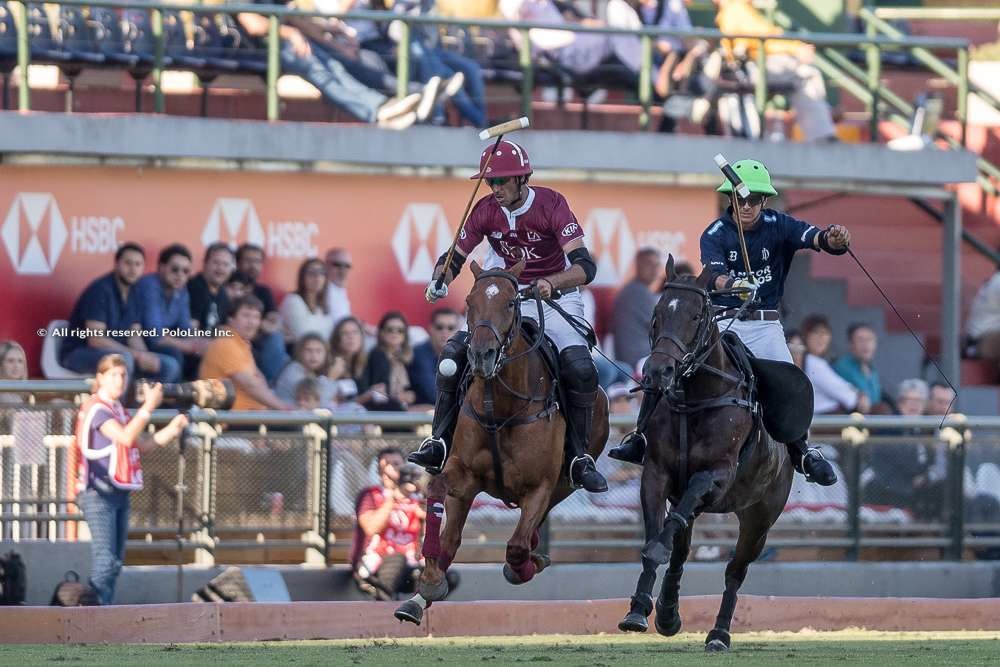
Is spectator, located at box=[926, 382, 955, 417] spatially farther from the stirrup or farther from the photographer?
the stirrup

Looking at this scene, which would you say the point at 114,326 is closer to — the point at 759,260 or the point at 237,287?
the point at 237,287

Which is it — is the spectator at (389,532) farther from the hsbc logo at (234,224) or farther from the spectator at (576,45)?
the spectator at (576,45)

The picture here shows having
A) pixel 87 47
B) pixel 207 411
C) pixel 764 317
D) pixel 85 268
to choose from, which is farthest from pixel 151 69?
pixel 764 317

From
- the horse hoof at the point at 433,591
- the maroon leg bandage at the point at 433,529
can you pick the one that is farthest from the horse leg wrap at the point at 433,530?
the horse hoof at the point at 433,591

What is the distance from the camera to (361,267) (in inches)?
714

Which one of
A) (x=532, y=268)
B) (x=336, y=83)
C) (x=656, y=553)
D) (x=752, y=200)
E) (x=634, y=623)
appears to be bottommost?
(x=634, y=623)

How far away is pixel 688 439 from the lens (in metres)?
12.1

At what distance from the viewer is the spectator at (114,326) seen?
16.6 meters

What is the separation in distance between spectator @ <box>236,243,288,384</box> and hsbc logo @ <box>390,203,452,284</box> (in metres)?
1.34

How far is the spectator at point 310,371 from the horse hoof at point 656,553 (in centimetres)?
595

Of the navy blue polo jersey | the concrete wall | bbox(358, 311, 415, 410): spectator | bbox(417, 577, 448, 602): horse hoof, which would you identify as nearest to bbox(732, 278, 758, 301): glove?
the navy blue polo jersey

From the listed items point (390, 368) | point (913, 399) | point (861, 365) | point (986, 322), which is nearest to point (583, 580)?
point (390, 368)

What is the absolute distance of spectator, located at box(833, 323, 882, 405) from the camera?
60.8 ft

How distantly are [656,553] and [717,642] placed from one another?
182 centimetres
